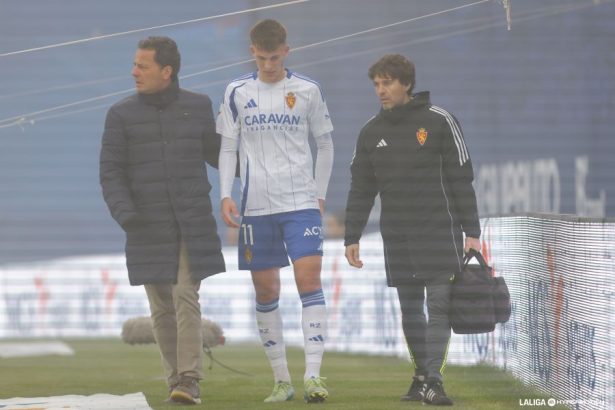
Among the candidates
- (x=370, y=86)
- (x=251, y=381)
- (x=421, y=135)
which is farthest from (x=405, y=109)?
(x=370, y=86)

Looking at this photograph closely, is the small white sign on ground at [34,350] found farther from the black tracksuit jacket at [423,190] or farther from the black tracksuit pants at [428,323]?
the black tracksuit jacket at [423,190]

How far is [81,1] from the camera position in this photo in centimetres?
1520

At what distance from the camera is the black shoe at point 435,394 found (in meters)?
5.91

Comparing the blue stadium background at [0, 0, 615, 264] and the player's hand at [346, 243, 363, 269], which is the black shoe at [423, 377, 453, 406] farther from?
the blue stadium background at [0, 0, 615, 264]

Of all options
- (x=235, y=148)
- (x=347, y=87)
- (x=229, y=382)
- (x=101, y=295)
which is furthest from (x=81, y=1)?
(x=235, y=148)

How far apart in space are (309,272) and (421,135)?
0.72m

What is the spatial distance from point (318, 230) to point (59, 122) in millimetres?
9876

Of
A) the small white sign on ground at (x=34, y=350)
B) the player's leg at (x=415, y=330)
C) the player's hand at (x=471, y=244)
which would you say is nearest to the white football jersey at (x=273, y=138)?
the player's leg at (x=415, y=330)

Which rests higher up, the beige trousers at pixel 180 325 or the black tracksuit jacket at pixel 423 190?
the black tracksuit jacket at pixel 423 190

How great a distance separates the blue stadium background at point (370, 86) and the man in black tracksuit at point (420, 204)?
4.94 meters

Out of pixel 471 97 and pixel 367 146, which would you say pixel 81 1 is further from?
pixel 367 146

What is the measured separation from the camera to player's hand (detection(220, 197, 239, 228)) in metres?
6.00

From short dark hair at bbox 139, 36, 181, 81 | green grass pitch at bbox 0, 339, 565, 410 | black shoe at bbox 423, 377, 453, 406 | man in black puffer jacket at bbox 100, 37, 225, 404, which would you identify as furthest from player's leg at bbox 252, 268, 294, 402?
short dark hair at bbox 139, 36, 181, 81

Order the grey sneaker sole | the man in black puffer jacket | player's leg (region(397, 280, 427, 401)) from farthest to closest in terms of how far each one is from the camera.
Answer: player's leg (region(397, 280, 427, 401)) → the man in black puffer jacket → the grey sneaker sole
